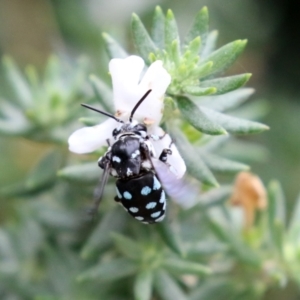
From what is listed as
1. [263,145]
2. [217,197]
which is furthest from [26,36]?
[217,197]

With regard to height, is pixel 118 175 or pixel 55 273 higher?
pixel 118 175

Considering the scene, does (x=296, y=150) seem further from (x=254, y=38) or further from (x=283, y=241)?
(x=283, y=241)

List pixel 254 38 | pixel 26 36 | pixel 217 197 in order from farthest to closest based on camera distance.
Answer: pixel 26 36 → pixel 254 38 → pixel 217 197

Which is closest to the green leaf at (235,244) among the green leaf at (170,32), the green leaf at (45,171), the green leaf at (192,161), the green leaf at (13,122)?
the green leaf at (192,161)

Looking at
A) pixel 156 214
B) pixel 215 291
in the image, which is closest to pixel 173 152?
pixel 156 214

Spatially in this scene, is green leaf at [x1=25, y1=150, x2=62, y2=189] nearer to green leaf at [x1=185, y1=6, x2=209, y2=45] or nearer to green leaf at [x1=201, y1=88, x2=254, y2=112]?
green leaf at [x1=201, y1=88, x2=254, y2=112]

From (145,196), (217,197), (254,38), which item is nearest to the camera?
(145,196)

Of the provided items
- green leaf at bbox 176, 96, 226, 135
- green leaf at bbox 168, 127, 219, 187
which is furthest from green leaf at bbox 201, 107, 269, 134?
green leaf at bbox 168, 127, 219, 187
